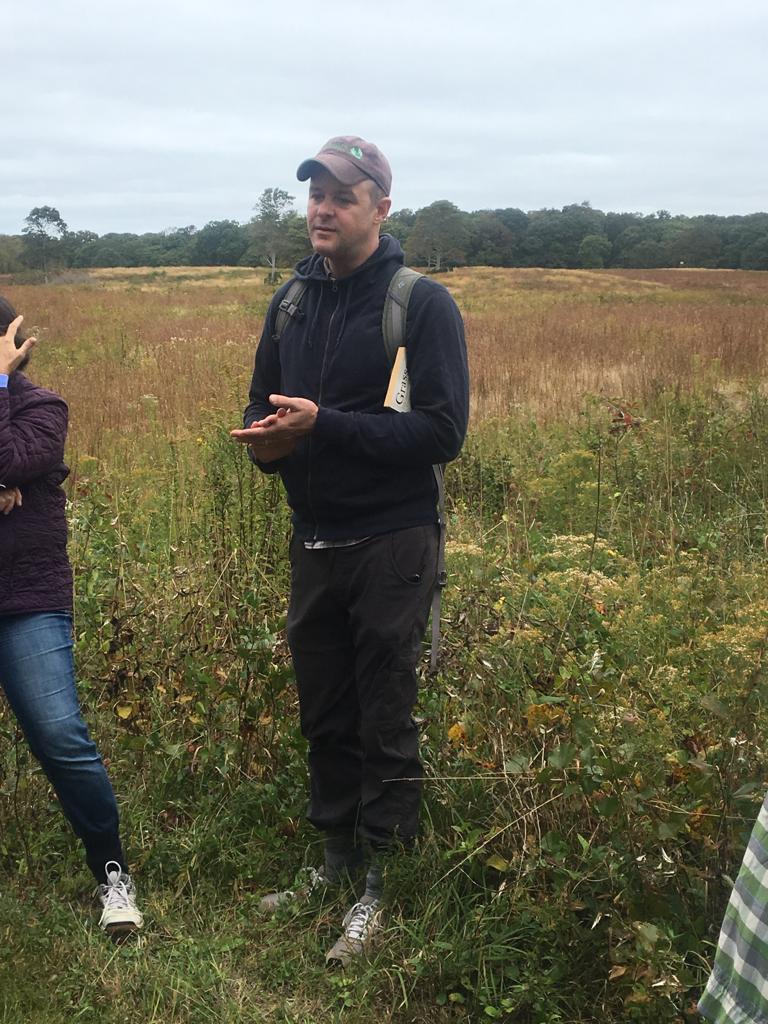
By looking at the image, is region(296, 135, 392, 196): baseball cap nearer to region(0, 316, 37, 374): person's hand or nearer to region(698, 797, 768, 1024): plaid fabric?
region(0, 316, 37, 374): person's hand

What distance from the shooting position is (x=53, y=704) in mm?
2836

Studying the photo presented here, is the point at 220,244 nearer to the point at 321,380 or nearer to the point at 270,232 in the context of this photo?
the point at 270,232

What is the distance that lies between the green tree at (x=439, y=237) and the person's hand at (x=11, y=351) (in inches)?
1964

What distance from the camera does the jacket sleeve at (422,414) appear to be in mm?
2736

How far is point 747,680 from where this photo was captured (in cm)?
270

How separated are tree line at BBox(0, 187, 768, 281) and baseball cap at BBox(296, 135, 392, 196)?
4312 cm

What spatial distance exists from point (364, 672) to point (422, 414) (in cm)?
80

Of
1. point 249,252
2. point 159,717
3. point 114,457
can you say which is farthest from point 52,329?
point 249,252

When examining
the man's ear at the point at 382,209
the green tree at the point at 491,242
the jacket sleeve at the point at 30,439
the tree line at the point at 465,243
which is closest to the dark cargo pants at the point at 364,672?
the jacket sleeve at the point at 30,439

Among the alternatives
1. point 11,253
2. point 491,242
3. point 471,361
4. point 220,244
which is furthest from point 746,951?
point 220,244

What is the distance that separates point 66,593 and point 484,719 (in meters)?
1.47

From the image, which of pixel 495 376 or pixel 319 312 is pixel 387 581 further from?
pixel 495 376

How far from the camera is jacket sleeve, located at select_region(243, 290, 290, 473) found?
3.09 metres

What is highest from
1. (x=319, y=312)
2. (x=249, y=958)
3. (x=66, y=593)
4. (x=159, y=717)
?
(x=319, y=312)
